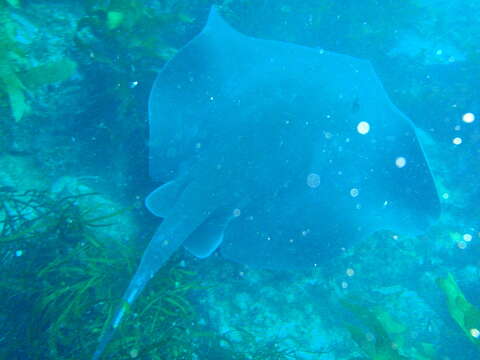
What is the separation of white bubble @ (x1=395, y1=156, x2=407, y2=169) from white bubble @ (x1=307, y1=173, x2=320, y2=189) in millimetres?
1037

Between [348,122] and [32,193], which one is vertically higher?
[348,122]

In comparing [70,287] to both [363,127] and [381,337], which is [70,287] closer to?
[363,127]

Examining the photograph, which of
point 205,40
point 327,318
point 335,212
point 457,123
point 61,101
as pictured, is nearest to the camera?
point 335,212

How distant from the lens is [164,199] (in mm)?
4203

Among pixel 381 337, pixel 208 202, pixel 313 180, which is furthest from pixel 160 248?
pixel 381 337

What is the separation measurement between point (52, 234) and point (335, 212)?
3817 mm

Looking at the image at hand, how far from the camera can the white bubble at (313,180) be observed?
4.38 meters

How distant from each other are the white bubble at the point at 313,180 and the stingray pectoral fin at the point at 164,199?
66.4 inches

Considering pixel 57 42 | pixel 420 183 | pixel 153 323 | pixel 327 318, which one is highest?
pixel 57 42

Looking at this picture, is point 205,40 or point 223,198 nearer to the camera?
point 223,198

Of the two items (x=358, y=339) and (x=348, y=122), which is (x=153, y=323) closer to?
(x=358, y=339)

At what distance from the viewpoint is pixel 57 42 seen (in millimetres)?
5168

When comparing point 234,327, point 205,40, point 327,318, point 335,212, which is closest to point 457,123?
point 335,212

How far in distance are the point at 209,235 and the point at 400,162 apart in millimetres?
2674
